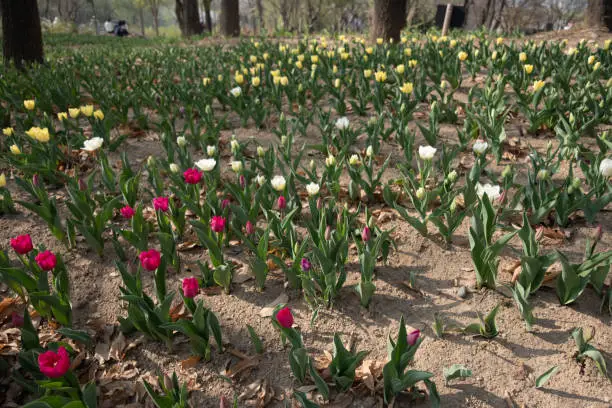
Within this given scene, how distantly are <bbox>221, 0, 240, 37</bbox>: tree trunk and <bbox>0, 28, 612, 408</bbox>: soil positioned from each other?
1202 centimetres

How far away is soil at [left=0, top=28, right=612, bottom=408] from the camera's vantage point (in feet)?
5.46

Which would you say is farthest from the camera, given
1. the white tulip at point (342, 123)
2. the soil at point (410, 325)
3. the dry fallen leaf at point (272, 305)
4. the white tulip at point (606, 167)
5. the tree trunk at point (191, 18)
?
the tree trunk at point (191, 18)

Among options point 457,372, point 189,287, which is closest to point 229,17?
point 189,287

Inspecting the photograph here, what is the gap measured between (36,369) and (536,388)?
1.95 m

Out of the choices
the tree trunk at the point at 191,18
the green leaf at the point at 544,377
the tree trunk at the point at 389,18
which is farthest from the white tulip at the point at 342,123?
the tree trunk at the point at 191,18

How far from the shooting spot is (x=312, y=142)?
148 inches

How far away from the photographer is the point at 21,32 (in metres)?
6.26

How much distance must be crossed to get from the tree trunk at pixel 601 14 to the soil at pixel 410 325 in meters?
7.24

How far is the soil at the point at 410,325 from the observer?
1.66 meters

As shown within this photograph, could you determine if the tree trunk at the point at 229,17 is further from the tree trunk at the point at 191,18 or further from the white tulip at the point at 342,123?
the white tulip at the point at 342,123

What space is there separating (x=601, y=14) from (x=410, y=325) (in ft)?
28.1

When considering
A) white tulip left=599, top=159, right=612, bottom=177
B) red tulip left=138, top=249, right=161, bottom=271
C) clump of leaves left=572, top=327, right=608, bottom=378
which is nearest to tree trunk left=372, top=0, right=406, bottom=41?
white tulip left=599, top=159, right=612, bottom=177

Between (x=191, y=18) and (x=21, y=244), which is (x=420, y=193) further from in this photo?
(x=191, y=18)

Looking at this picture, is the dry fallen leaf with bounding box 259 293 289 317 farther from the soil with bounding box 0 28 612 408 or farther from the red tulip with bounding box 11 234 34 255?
the red tulip with bounding box 11 234 34 255
